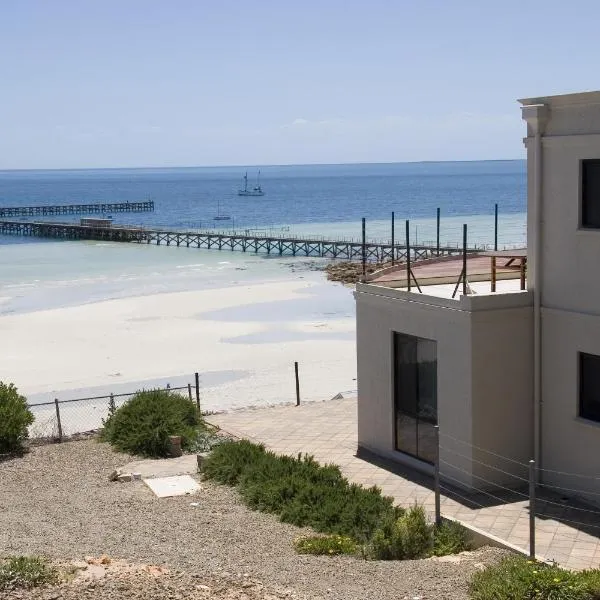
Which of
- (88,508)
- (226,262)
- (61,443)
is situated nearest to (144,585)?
(88,508)

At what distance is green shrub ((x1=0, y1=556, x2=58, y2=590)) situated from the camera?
31.4ft

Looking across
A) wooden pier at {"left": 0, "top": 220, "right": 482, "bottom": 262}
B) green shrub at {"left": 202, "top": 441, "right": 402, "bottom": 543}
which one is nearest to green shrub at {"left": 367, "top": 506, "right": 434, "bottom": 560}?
green shrub at {"left": 202, "top": 441, "right": 402, "bottom": 543}

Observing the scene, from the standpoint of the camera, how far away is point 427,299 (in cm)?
1490

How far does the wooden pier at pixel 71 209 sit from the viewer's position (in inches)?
4985

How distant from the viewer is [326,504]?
13266 millimetres

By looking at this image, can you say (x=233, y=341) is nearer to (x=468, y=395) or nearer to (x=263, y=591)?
(x=468, y=395)

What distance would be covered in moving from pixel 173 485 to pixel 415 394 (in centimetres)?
408

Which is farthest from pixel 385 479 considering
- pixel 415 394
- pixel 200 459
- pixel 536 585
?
pixel 536 585

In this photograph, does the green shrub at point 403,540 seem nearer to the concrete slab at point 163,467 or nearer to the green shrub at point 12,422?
the concrete slab at point 163,467

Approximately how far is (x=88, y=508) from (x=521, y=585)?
705cm

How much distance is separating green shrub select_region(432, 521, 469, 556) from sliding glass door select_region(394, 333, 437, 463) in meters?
2.98

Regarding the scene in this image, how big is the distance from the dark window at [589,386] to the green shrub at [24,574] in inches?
304

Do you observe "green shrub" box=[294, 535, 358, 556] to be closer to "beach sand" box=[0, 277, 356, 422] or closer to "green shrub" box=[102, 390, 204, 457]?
"green shrub" box=[102, 390, 204, 457]

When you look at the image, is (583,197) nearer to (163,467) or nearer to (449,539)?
(449,539)
